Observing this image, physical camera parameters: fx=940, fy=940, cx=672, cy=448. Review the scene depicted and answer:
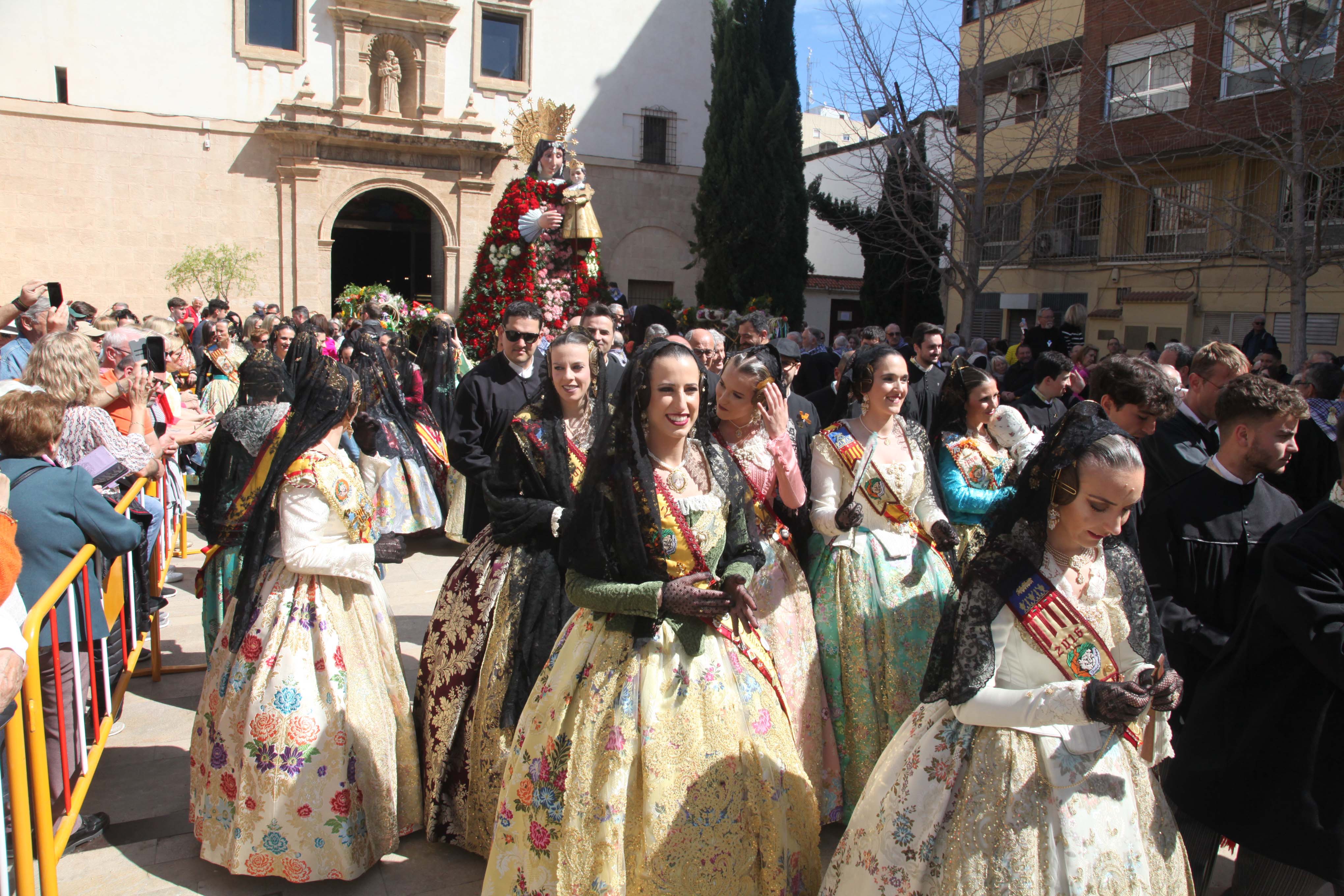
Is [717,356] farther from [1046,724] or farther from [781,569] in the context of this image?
[1046,724]

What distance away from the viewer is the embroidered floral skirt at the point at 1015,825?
2.13 meters

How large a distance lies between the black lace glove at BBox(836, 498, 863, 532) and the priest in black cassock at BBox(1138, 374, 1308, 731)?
0.96 meters

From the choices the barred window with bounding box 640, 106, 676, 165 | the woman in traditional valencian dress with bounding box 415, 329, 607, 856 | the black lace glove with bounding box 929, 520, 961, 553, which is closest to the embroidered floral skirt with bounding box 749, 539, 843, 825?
the black lace glove with bounding box 929, 520, 961, 553

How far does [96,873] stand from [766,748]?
2412mm

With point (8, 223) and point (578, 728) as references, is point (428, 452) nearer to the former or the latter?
point (578, 728)

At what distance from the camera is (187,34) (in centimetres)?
1781

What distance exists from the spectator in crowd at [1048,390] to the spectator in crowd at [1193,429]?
91 cm

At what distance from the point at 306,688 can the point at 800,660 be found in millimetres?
1729

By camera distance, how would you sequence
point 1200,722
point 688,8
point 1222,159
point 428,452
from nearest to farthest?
point 1200,722, point 428,452, point 1222,159, point 688,8

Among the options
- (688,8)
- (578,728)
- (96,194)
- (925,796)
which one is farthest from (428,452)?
(688,8)

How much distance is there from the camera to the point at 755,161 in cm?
2083

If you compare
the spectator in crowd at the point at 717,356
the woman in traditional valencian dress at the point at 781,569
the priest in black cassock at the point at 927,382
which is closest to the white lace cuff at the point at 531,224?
the spectator in crowd at the point at 717,356

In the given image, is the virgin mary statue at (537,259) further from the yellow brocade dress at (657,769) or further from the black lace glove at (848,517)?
the yellow brocade dress at (657,769)

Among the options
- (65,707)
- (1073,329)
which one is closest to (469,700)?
(65,707)
